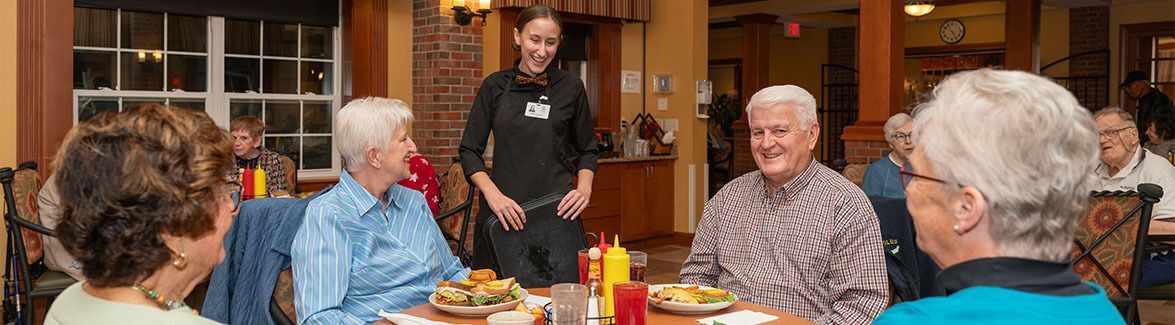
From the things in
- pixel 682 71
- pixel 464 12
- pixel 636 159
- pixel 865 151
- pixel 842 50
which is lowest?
pixel 636 159

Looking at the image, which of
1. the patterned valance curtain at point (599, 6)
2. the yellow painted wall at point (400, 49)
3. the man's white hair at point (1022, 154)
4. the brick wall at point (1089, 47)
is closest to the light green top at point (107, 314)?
the man's white hair at point (1022, 154)

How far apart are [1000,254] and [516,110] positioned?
7.77 ft

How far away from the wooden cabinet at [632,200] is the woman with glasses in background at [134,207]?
21.4 ft

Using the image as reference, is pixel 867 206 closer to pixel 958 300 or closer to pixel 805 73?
pixel 958 300

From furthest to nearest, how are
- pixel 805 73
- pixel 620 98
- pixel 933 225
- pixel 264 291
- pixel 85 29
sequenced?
pixel 805 73
pixel 620 98
pixel 85 29
pixel 264 291
pixel 933 225

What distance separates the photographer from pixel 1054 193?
1.32 m

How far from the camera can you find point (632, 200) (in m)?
8.55

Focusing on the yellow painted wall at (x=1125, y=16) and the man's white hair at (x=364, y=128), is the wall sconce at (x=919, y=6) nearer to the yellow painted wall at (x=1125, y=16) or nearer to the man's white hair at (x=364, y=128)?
the yellow painted wall at (x=1125, y=16)

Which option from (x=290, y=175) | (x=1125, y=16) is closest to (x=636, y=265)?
(x=290, y=175)

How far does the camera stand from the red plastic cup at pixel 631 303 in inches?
81.2

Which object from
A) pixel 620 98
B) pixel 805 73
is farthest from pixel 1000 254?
pixel 805 73

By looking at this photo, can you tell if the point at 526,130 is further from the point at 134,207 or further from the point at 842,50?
the point at 842,50

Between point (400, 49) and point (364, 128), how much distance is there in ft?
16.2

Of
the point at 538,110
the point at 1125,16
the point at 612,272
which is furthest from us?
the point at 1125,16
